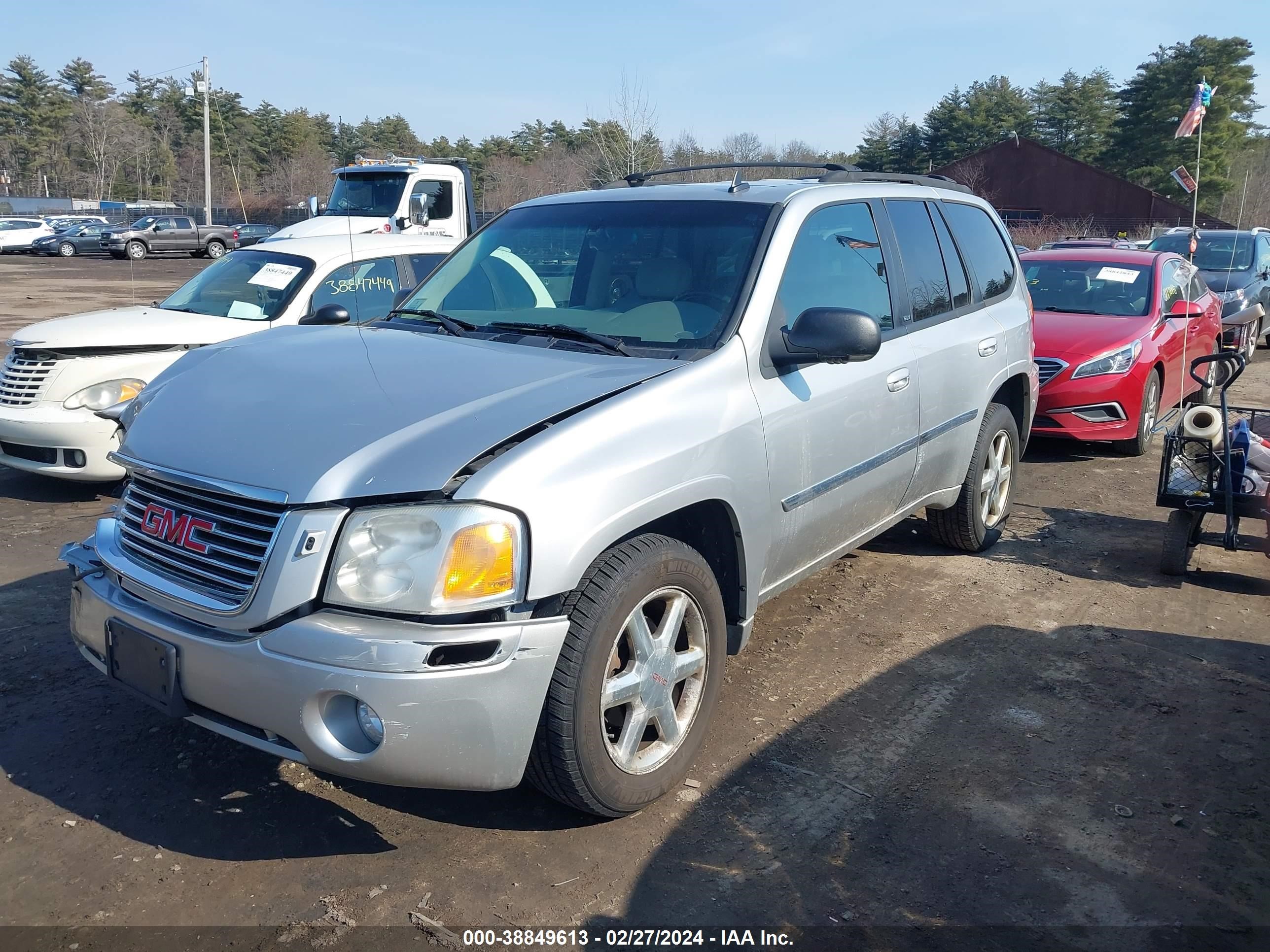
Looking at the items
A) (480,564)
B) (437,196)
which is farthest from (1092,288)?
(437,196)

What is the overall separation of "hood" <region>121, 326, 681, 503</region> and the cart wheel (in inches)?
140

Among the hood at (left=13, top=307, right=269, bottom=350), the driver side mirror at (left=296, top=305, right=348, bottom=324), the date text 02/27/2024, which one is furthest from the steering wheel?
the hood at (left=13, top=307, right=269, bottom=350)

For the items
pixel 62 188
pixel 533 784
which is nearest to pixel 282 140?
pixel 62 188

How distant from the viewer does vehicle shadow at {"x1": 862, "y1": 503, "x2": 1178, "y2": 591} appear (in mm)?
5633

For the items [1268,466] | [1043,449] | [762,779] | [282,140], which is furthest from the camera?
[282,140]

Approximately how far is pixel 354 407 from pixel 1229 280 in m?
13.4

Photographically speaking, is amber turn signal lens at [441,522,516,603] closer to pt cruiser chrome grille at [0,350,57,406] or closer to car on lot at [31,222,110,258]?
pt cruiser chrome grille at [0,350,57,406]

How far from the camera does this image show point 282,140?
2731 inches

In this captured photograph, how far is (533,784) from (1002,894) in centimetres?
134

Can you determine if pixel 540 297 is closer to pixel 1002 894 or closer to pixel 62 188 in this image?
pixel 1002 894

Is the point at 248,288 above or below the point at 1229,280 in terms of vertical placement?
below

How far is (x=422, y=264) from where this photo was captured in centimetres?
781

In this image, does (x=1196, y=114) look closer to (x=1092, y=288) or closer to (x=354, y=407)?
(x=1092, y=288)

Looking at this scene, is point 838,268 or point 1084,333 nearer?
point 838,268
